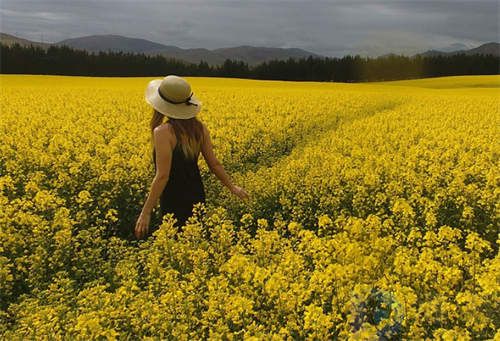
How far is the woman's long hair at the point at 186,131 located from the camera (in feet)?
15.3

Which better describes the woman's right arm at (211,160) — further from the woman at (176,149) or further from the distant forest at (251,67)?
the distant forest at (251,67)

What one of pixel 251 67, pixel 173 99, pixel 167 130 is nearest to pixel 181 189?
pixel 167 130

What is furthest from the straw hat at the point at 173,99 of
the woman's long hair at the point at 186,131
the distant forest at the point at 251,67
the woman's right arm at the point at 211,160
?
the distant forest at the point at 251,67

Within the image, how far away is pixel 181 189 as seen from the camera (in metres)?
5.04

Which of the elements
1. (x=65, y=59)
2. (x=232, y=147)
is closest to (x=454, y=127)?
(x=232, y=147)

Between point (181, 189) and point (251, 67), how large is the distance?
242 feet

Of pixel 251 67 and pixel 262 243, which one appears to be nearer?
pixel 262 243

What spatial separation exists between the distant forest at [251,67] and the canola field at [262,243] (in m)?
60.6

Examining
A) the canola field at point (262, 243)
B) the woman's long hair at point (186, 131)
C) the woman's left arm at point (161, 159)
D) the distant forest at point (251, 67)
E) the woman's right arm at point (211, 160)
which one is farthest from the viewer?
the distant forest at point (251, 67)

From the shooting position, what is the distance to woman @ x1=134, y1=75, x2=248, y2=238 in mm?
4547

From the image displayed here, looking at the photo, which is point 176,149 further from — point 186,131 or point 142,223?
point 142,223

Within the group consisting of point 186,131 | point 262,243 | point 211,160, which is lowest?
point 262,243

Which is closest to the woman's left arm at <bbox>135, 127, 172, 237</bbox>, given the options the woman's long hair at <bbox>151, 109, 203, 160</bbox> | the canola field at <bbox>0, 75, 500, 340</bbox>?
the woman's long hair at <bbox>151, 109, 203, 160</bbox>

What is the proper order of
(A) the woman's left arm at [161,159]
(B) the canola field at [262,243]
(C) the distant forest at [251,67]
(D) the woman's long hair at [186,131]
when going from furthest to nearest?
(C) the distant forest at [251,67] < (D) the woman's long hair at [186,131] < (A) the woman's left arm at [161,159] < (B) the canola field at [262,243]
